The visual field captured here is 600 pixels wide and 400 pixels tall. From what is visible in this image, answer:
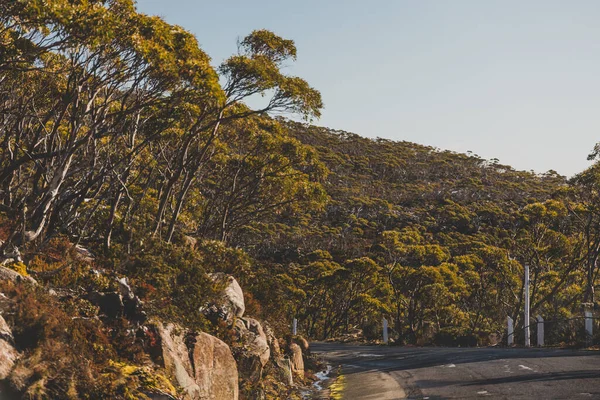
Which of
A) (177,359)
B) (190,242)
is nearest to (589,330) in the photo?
(190,242)

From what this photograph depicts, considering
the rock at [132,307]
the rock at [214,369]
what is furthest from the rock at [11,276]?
the rock at [214,369]

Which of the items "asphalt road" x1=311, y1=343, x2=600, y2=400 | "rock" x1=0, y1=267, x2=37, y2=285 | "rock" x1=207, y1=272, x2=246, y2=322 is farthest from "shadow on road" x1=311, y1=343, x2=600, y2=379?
"rock" x1=0, y1=267, x2=37, y2=285

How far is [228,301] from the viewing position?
1578 centimetres

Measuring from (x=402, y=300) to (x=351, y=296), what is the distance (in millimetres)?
4727

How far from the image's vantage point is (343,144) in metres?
120

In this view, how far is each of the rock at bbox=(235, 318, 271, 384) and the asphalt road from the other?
205 centimetres

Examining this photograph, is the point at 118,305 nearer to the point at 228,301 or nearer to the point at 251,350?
the point at 251,350

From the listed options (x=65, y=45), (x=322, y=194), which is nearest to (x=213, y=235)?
(x=322, y=194)

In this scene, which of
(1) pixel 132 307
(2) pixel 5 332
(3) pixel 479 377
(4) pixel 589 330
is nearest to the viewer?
(2) pixel 5 332

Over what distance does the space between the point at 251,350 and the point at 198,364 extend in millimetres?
3279

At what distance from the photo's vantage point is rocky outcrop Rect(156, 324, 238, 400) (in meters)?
10.4

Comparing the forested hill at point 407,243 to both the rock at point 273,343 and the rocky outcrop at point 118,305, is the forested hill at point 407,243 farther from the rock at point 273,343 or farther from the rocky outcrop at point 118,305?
the rocky outcrop at point 118,305

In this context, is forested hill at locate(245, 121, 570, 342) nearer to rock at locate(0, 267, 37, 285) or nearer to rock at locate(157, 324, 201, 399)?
rock at locate(157, 324, 201, 399)

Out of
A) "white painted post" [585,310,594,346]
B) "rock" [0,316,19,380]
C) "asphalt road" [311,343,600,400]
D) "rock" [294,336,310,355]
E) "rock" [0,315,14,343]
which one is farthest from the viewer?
"rock" [294,336,310,355]
